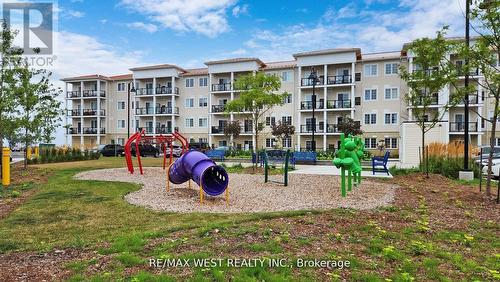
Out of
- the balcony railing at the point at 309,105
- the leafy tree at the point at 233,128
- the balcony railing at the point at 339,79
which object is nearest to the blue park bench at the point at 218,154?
the leafy tree at the point at 233,128

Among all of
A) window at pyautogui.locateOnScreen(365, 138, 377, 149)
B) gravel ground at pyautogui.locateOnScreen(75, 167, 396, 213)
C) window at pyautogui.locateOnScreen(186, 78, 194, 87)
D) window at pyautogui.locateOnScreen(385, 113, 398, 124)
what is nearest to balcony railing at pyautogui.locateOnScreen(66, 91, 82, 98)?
window at pyautogui.locateOnScreen(186, 78, 194, 87)

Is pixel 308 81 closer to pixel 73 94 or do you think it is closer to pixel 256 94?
pixel 256 94

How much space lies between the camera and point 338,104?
44.8 metres

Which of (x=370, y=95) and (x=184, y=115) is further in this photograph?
(x=184, y=115)

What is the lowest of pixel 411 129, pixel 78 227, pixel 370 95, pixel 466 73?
pixel 78 227

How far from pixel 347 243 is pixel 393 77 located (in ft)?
138

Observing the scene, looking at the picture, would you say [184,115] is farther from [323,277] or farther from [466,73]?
[323,277]

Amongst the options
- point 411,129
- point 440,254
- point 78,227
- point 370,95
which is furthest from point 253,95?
point 370,95

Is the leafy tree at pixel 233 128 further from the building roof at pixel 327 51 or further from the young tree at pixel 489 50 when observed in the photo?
the young tree at pixel 489 50

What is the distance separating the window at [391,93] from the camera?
142ft

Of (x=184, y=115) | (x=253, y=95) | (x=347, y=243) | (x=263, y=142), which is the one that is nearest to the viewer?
(x=347, y=243)

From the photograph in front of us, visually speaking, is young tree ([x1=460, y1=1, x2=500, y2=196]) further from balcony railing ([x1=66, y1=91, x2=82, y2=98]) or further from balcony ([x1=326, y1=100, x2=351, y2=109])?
balcony railing ([x1=66, y1=91, x2=82, y2=98])

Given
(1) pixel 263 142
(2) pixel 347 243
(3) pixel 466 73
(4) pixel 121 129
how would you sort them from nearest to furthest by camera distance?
(2) pixel 347 243, (3) pixel 466 73, (1) pixel 263 142, (4) pixel 121 129

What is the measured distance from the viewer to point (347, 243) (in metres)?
5.54
